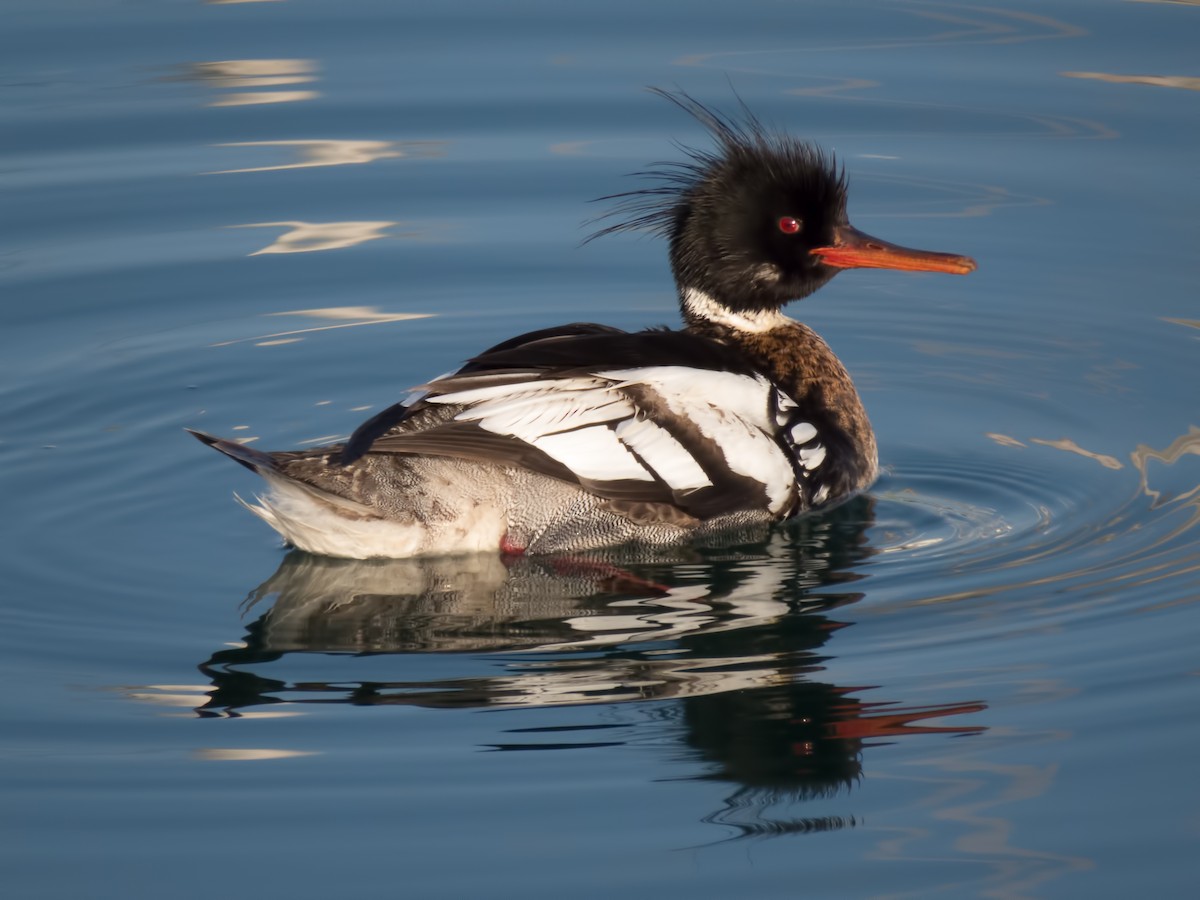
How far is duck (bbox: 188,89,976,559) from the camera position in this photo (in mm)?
7480

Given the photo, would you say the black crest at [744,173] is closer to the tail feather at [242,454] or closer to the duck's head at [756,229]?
the duck's head at [756,229]

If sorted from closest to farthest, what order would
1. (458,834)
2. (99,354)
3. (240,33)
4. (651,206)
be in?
1. (458,834)
2. (651,206)
3. (99,354)
4. (240,33)

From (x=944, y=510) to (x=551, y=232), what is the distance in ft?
12.3

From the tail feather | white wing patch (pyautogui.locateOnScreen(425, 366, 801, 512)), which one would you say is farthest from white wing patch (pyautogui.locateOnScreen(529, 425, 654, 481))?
the tail feather

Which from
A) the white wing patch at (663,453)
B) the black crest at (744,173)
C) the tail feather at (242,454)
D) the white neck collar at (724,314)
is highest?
the black crest at (744,173)

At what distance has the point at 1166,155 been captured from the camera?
454 inches

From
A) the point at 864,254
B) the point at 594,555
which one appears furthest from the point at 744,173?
the point at 594,555

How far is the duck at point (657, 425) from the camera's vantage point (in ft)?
24.5

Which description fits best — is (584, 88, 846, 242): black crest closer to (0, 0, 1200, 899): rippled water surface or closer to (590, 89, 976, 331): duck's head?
(590, 89, 976, 331): duck's head

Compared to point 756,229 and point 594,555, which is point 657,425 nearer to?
point 594,555

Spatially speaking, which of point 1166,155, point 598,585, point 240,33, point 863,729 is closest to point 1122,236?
point 1166,155

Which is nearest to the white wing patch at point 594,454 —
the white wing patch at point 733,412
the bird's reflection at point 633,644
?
the white wing patch at point 733,412

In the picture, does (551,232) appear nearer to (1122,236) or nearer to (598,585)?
(1122,236)

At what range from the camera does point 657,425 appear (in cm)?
779
